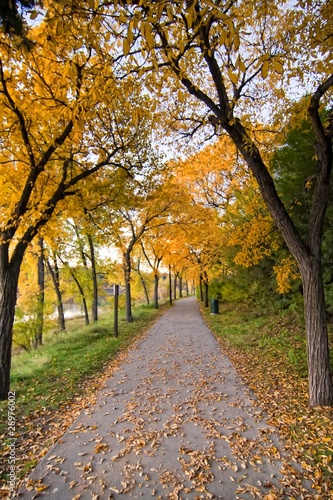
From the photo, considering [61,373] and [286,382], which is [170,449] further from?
[61,373]

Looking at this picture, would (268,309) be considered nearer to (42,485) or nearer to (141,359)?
(141,359)

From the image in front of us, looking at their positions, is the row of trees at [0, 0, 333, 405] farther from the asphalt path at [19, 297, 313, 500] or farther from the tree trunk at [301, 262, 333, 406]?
the asphalt path at [19, 297, 313, 500]

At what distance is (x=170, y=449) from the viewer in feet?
11.2

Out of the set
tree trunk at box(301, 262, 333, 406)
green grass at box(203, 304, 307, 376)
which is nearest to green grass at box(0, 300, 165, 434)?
green grass at box(203, 304, 307, 376)

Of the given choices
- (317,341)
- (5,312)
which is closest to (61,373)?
(5,312)

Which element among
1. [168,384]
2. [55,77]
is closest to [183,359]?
[168,384]

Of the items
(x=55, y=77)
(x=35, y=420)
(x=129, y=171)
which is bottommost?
(x=35, y=420)

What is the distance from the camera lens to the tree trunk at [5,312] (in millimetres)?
5117

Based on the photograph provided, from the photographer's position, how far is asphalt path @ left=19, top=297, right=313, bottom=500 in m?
2.77

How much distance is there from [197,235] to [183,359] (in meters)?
8.42

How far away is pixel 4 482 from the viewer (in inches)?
116

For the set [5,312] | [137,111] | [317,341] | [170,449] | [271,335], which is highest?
[137,111]

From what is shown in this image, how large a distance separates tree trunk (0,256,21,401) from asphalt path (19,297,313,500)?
1865 millimetres

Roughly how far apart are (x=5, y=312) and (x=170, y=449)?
151 inches
